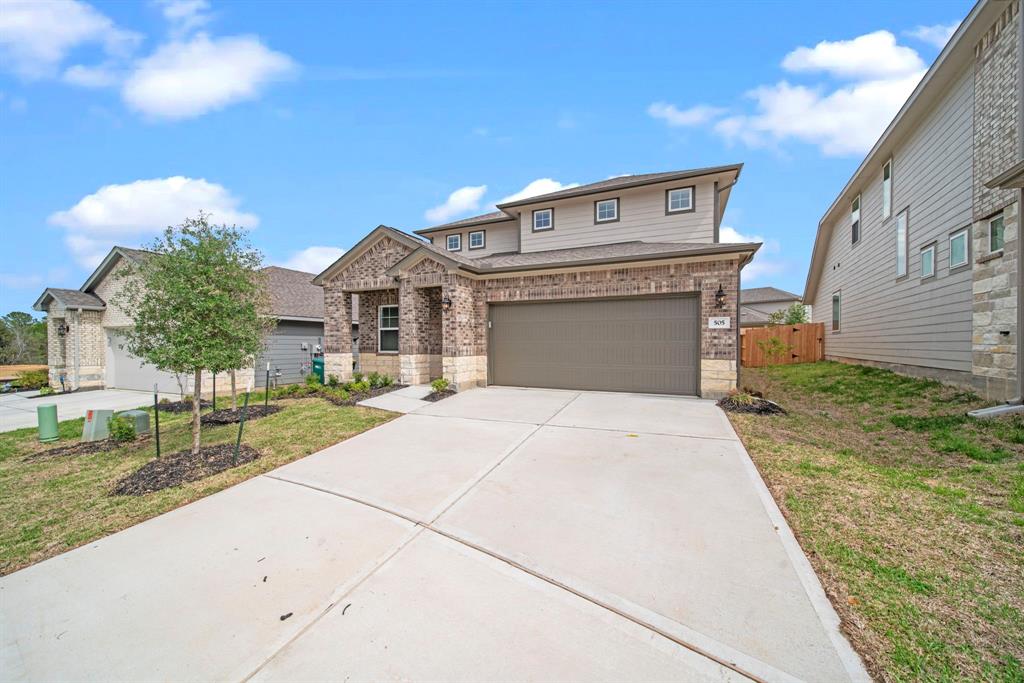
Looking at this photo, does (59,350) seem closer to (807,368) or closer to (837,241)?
(807,368)

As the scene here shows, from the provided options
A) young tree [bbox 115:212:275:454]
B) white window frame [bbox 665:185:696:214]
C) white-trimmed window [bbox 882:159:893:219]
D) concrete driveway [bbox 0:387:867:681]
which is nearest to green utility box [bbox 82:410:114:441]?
young tree [bbox 115:212:275:454]

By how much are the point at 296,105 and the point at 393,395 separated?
7616mm

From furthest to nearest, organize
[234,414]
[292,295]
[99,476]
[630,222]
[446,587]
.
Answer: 1. [292,295]
2. [630,222]
3. [234,414]
4. [99,476]
5. [446,587]

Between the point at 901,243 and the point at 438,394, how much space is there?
44.3ft

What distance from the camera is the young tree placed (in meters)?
5.62

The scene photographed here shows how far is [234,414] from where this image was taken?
29.8 feet

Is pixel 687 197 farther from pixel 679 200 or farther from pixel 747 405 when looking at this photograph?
pixel 747 405

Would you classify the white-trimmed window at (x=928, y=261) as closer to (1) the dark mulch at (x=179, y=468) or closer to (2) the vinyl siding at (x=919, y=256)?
(2) the vinyl siding at (x=919, y=256)

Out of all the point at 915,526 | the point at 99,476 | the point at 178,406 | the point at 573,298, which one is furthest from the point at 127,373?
the point at 915,526

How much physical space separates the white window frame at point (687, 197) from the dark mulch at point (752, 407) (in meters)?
6.20

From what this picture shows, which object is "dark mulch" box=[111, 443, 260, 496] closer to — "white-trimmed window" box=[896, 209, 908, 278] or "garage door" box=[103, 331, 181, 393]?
"garage door" box=[103, 331, 181, 393]

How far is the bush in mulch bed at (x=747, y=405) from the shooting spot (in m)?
8.31

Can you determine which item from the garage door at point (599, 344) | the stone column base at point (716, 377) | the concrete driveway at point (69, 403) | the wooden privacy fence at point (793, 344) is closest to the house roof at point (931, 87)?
the wooden privacy fence at point (793, 344)

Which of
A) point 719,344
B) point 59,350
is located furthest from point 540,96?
point 59,350
